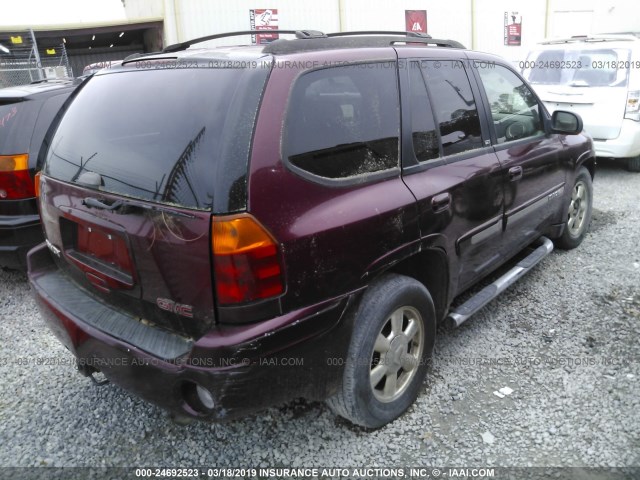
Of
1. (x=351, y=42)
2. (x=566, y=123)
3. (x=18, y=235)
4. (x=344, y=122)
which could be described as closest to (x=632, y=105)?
(x=566, y=123)

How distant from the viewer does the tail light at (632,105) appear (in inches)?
273

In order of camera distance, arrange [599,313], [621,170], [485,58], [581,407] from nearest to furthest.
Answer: [581,407] → [485,58] → [599,313] → [621,170]

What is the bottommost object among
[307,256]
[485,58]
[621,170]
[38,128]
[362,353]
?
[621,170]

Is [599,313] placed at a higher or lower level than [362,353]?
lower

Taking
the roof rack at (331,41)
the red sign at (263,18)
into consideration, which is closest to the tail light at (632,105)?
the roof rack at (331,41)

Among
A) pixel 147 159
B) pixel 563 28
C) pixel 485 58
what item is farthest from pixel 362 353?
pixel 563 28

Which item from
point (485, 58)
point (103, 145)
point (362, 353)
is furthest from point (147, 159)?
point (485, 58)

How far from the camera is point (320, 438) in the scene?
98.7 inches

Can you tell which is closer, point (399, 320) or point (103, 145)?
point (103, 145)

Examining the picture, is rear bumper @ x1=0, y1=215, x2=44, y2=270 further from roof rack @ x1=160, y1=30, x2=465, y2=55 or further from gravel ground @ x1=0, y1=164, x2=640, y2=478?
roof rack @ x1=160, y1=30, x2=465, y2=55

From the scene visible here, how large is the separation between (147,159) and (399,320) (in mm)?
1368

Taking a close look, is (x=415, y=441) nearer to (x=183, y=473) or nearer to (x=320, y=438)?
(x=320, y=438)

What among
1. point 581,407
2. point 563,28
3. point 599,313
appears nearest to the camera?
point 581,407

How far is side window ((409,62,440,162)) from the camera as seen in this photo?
101 inches
